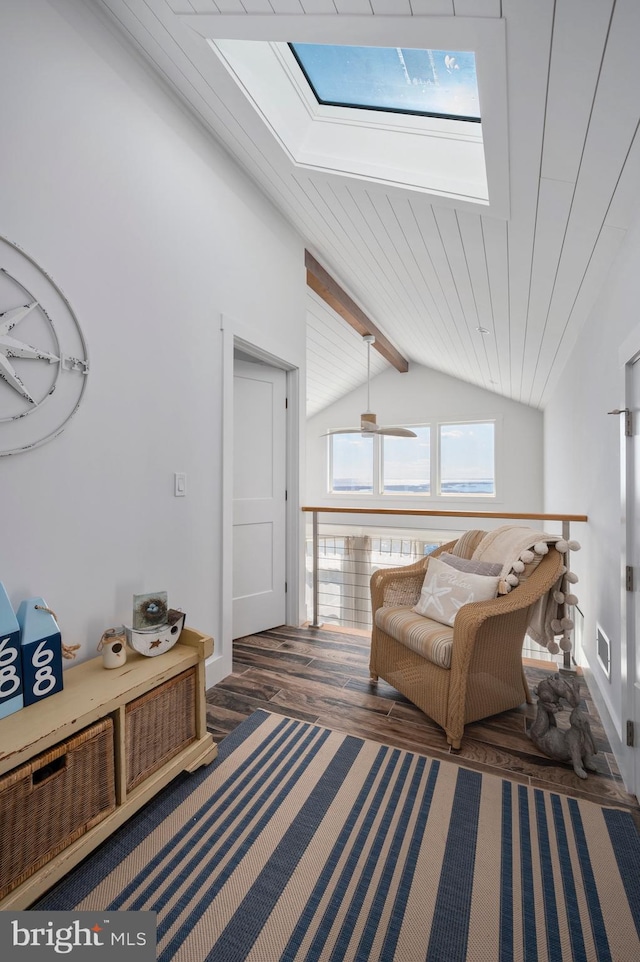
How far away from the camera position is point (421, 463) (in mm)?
7184

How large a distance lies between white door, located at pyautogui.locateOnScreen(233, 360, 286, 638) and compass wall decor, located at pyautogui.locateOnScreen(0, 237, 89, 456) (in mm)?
1445

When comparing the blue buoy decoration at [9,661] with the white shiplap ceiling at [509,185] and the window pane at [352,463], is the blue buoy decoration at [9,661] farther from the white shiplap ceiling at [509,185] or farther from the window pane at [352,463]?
the window pane at [352,463]

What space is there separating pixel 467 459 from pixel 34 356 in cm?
632

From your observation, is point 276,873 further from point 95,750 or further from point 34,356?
point 34,356

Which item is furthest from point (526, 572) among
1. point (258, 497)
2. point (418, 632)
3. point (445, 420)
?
point (445, 420)

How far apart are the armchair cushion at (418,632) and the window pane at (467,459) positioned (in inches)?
190

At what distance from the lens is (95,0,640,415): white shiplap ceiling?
1.16 m

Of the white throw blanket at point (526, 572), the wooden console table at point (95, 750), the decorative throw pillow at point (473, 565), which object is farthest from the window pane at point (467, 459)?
the wooden console table at point (95, 750)

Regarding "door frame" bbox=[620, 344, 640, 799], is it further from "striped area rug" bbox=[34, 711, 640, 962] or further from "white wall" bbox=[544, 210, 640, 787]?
"striped area rug" bbox=[34, 711, 640, 962]

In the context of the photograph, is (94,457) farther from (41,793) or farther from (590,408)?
(590,408)

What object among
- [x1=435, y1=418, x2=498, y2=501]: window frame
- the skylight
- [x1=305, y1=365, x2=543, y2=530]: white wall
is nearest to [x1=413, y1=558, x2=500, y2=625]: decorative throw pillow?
the skylight

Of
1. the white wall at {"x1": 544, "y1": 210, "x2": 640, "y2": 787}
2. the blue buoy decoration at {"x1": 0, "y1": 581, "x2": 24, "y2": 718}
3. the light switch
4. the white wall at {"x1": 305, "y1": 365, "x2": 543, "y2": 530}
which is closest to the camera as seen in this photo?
the blue buoy decoration at {"x1": 0, "y1": 581, "x2": 24, "y2": 718}

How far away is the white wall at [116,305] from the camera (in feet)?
4.76

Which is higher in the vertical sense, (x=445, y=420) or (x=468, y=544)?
(x=445, y=420)
